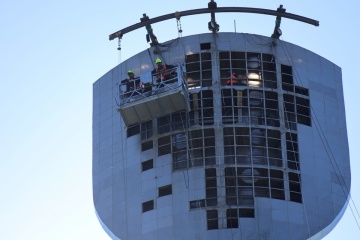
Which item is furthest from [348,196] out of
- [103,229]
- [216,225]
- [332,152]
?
[103,229]

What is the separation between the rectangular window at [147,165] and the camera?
4171 inches

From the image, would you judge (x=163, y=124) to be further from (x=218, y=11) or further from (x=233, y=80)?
(x=218, y=11)

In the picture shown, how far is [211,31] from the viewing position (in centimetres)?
10962

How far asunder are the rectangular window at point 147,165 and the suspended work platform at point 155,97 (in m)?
3.44

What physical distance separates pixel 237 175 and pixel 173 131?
640 centimetres

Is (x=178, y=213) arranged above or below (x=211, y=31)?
below

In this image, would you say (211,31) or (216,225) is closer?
(216,225)

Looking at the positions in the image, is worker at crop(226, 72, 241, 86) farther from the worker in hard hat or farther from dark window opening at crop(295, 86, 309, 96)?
dark window opening at crop(295, 86, 309, 96)

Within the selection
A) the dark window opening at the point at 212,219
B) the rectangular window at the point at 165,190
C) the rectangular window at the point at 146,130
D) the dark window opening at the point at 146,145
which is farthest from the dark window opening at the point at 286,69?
the dark window opening at the point at 212,219

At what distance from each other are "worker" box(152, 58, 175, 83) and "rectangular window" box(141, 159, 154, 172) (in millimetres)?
6456

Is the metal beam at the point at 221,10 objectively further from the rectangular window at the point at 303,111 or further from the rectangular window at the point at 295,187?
the rectangular window at the point at 295,187

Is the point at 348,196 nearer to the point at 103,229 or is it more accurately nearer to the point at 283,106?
the point at 283,106

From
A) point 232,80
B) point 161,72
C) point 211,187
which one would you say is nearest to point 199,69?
point 232,80

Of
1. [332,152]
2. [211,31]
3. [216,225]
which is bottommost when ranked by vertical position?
[216,225]
